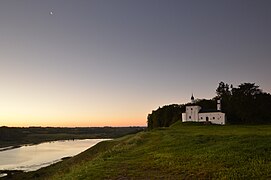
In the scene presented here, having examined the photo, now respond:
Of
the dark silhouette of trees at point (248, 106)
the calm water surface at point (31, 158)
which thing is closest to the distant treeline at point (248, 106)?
the dark silhouette of trees at point (248, 106)

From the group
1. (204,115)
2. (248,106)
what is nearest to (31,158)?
(204,115)

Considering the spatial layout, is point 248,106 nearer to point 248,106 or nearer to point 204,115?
point 248,106

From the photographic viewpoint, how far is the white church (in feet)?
309

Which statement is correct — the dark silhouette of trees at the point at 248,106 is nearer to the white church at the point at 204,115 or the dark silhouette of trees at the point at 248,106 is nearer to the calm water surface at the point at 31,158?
the white church at the point at 204,115

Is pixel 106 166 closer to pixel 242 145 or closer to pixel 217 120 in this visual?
pixel 242 145

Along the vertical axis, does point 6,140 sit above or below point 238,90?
below

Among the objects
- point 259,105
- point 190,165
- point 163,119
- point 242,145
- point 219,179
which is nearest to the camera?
point 219,179

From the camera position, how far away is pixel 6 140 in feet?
577

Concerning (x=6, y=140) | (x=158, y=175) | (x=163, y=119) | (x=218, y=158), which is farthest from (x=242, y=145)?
(x=6, y=140)

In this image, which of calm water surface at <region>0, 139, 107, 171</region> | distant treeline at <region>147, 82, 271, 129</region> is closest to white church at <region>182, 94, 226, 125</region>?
distant treeline at <region>147, 82, 271, 129</region>

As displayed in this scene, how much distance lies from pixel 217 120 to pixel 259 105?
12.8 meters

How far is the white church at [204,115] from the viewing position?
94062mm

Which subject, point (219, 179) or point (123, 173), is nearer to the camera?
point (219, 179)

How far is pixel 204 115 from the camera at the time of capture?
97875 millimetres
